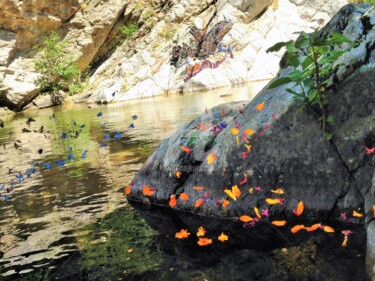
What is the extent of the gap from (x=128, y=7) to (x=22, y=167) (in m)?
36.4

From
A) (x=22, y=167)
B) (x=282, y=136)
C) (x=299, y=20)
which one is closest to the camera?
(x=282, y=136)

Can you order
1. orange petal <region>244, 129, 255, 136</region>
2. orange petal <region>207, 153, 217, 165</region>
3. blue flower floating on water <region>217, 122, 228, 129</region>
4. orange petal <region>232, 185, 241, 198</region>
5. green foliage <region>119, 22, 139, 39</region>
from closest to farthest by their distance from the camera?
orange petal <region>232, 185, 241, 198</region> → orange petal <region>244, 129, 255, 136</region> → orange petal <region>207, 153, 217, 165</region> → blue flower floating on water <region>217, 122, 228, 129</region> → green foliage <region>119, 22, 139, 39</region>

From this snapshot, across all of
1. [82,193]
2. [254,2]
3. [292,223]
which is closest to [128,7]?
[254,2]

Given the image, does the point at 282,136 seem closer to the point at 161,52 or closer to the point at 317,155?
the point at 317,155

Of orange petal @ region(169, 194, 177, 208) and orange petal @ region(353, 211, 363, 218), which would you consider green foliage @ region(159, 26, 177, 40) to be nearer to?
orange petal @ region(169, 194, 177, 208)

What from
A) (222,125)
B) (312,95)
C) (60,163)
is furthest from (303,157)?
(60,163)

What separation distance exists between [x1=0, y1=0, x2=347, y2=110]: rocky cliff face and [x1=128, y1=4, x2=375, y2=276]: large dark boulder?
2666 cm

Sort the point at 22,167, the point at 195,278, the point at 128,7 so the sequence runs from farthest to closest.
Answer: the point at 128,7 → the point at 22,167 → the point at 195,278

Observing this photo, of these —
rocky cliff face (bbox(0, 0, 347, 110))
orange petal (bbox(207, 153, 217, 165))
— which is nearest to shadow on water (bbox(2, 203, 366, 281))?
orange petal (bbox(207, 153, 217, 165))

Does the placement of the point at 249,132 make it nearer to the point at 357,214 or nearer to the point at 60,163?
the point at 357,214

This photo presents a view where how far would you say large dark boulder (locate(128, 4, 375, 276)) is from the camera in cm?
449

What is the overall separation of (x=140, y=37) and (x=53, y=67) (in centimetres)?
924

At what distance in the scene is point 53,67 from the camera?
39312 millimetres

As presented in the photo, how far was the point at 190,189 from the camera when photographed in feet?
18.2
